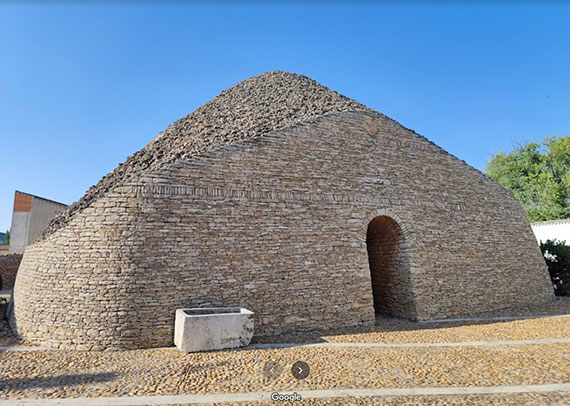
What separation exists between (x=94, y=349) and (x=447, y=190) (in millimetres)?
11221

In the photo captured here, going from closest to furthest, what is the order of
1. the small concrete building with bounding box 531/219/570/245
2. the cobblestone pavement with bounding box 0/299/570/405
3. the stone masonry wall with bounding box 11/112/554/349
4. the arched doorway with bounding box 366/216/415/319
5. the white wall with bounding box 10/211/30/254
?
the cobblestone pavement with bounding box 0/299/570/405, the stone masonry wall with bounding box 11/112/554/349, the arched doorway with bounding box 366/216/415/319, the small concrete building with bounding box 531/219/570/245, the white wall with bounding box 10/211/30/254

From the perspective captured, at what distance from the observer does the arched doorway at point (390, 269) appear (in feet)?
30.9

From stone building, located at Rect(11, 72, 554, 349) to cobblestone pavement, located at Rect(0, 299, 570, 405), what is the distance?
32.2 inches

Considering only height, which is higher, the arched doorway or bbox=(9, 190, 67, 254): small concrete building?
bbox=(9, 190, 67, 254): small concrete building

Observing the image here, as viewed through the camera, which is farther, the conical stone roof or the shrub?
the shrub

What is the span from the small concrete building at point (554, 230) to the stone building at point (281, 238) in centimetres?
852

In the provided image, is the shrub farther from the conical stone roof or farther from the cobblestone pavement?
the conical stone roof

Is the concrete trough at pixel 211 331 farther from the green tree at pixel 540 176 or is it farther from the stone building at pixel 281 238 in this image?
the green tree at pixel 540 176

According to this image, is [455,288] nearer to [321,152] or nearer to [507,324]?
[507,324]

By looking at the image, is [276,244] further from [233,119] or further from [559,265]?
[559,265]

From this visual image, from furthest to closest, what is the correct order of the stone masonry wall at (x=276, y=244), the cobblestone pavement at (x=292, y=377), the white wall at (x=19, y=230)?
the white wall at (x=19, y=230) < the stone masonry wall at (x=276, y=244) < the cobblestone pavement at (x=292, y=377)

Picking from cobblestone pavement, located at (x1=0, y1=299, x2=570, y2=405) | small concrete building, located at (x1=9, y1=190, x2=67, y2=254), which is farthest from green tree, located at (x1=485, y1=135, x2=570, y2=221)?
small concrete building, located at (x1=9, y1=190, x2=67, y2=254)

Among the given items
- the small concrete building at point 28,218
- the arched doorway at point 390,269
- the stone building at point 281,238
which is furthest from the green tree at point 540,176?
the small concrete building at point 28,218

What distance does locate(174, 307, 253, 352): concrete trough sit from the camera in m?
6.01
